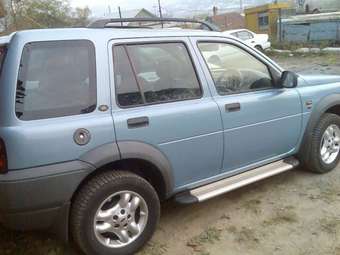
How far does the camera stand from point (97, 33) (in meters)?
3.35

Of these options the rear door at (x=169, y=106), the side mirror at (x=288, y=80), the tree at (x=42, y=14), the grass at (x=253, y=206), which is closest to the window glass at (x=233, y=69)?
the side mirror at (x=288, y=80)

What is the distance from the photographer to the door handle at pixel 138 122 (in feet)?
10.8

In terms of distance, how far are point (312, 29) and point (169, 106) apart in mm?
21672

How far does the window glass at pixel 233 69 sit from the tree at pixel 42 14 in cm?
1776

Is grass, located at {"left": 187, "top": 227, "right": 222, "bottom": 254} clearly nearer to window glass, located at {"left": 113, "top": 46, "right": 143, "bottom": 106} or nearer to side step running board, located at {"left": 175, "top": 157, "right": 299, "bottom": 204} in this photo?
side step running board, located at {"left": 175, "top": 157, "right": 299, "bottom": 204}

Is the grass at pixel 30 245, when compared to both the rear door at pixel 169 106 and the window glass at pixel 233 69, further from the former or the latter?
the window glass at pixel 233 69

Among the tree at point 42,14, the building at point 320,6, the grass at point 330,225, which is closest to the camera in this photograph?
the grass at point 330,225

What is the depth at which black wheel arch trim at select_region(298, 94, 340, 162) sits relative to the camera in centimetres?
475

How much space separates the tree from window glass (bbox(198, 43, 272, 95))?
58.3 feet

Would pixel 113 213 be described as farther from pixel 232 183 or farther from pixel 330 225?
pixel 330 225

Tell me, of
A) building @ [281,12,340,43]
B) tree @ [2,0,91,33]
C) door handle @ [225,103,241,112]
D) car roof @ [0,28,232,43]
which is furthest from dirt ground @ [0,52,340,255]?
building @ [281,12,340,43]

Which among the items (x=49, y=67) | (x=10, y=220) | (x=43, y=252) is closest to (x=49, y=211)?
(x=10, y=220)

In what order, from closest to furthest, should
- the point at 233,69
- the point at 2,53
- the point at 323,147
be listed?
the point at 2,53 → the point at 233,69 → the point at 323,147

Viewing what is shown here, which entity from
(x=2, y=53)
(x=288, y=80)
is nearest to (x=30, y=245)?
(x=2, y=53)
